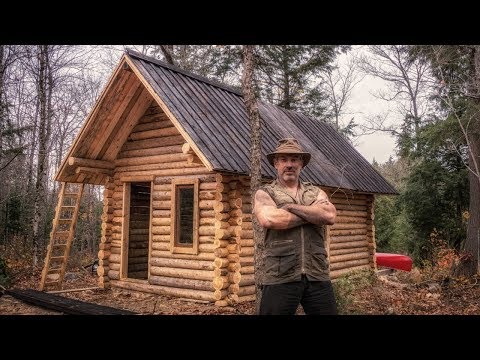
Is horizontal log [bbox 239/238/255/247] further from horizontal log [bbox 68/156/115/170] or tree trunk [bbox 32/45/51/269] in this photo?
tree trunk [bbox 32/45/51/269]

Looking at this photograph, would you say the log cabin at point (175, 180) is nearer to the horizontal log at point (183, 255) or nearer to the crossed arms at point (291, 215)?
the horizontal log at point (183, 255)

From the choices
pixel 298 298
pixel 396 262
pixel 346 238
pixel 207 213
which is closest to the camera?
pixel 298 298

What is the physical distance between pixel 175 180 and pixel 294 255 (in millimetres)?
7143

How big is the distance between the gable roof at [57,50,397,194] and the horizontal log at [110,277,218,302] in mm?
2965

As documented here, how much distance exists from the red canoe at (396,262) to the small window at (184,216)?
10266mm

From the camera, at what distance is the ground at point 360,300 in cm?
859

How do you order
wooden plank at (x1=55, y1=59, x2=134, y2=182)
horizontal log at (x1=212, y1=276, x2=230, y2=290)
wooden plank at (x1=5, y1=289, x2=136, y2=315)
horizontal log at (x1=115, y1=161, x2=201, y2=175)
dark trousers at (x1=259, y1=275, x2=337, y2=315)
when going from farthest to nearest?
horizontal log at (x1=115, y1=161, x2=201, y2=175), wooden plank at (x1=55, y1=59, x2=134, y2=182), horizontal log at (x1=212, y1=276, x2=230, y2=290), wooden plank at (x1=5, y1=289, x2=136, y2=315), dark trousers at (x1=259, y1=275, x2=337, y2=315)

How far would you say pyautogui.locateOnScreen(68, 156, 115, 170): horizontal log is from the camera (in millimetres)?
10680

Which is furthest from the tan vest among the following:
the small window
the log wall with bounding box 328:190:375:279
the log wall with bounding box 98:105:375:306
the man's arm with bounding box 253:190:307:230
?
the log wall with bounding box 328:190:375:279

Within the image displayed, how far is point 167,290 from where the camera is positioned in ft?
32.7

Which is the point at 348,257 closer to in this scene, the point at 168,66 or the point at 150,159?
the point at 150,159

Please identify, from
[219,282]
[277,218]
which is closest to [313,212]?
[277,218]

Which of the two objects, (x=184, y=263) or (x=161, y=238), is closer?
(x=184, y=263)
